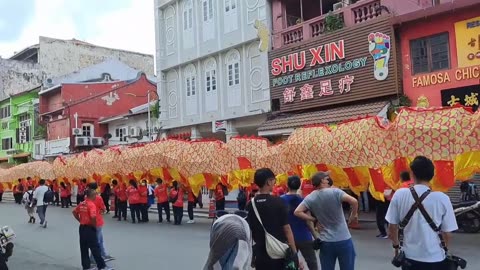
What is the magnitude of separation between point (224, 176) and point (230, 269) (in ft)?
36.4

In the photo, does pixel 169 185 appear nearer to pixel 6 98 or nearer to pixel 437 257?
pixel 437 257

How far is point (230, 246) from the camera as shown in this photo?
4.50 meters

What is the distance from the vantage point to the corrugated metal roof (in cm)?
1628

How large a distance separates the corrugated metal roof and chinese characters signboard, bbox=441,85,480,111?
1886 mm

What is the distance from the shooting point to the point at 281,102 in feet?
65.5

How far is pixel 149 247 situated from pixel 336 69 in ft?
30.5

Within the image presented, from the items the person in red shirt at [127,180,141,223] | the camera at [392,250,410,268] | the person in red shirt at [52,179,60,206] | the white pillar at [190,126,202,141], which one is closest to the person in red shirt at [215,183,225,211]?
the person in red shirt at [127,180,141,223]

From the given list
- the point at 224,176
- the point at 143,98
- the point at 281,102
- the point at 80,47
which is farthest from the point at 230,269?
the point at 80,47

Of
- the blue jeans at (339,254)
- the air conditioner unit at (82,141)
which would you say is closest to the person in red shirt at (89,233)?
the blue jeans at (339,254)

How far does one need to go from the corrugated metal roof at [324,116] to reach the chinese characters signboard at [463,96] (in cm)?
189

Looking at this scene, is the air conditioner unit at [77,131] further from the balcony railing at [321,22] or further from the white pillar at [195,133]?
the balcony railing at [321,22]

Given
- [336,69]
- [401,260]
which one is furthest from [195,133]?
[401,260]

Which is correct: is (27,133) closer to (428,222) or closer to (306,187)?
(306,187)

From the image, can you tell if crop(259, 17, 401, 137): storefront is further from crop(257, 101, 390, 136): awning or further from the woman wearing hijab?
the woman wearing hijab
